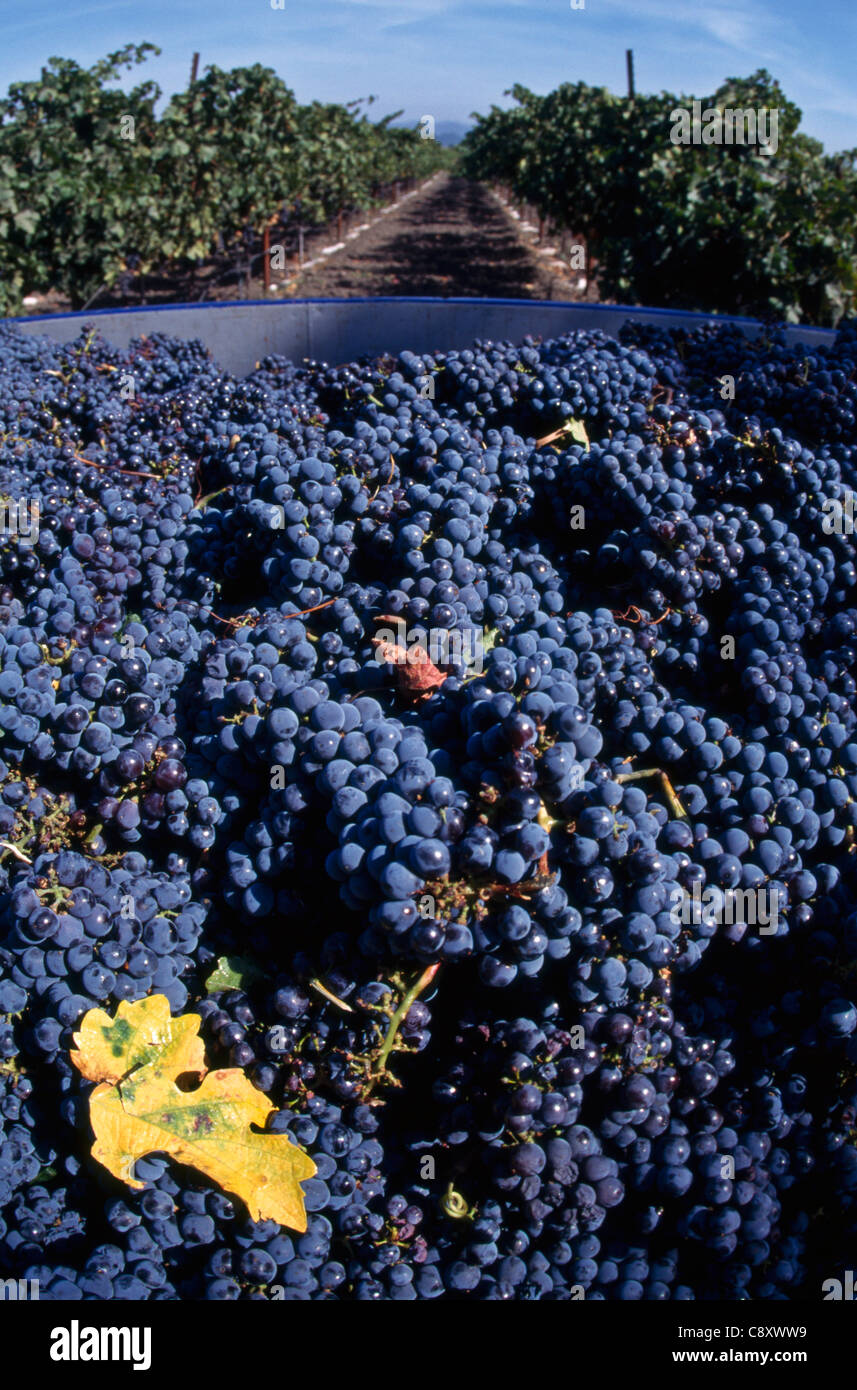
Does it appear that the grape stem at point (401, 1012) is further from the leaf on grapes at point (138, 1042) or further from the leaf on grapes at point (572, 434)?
the leaf on grapes at point (572, 434)

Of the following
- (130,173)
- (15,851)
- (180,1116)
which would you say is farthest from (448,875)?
(130,173)

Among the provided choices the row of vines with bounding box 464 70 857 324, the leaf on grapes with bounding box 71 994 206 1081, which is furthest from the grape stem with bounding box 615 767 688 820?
the row of vines with bounding box 464 70 857 324

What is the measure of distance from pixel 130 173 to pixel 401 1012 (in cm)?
1181

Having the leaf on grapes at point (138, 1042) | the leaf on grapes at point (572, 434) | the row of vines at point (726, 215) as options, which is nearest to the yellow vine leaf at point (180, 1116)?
the leaf on grapes at point (138, 1042)

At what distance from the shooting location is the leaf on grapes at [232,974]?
4.70 ft

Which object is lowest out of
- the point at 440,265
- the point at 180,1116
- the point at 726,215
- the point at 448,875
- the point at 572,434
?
the point at 180,1116

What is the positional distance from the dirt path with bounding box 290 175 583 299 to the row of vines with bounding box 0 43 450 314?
5.53 feet

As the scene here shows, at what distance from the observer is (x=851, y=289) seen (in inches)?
243

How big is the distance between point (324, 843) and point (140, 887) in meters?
0.34

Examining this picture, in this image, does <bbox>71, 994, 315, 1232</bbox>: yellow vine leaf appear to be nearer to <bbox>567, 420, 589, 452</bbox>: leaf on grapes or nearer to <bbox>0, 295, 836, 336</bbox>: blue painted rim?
<bbox>567, 420, 589, 452</bbox>: leaf on grapes

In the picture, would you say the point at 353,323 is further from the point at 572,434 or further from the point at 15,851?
the point at 15,851

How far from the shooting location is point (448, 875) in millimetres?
1222

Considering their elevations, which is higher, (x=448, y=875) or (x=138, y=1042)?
(x=448, y=875)

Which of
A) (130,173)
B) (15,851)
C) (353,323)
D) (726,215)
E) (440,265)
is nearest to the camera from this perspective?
(15,851)
